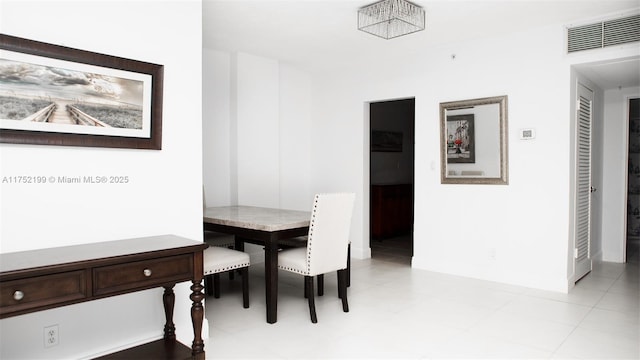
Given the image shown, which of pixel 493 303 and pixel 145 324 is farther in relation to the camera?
pixel 493 303

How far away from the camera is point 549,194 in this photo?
12.8 ft

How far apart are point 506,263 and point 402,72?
2.41 meters

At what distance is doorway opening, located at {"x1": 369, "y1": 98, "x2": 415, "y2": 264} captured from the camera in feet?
21.1

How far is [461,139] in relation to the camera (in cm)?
443

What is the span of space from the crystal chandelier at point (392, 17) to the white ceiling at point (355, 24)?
80 mm

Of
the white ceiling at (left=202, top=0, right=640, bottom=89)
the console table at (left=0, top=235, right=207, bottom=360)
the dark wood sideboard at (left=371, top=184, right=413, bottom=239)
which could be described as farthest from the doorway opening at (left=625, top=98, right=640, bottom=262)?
the console table at (left=0, top=235, right=207, bottom=360)

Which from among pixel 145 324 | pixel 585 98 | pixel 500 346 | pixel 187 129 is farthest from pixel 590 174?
pixel 145 324

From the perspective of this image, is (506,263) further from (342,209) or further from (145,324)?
(145,324)

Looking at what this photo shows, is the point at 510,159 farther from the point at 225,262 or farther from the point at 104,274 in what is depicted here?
the point at 104,274

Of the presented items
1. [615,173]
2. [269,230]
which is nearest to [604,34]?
[615,173]

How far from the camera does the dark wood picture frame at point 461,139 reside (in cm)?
437

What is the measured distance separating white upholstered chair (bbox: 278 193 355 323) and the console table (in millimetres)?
1033

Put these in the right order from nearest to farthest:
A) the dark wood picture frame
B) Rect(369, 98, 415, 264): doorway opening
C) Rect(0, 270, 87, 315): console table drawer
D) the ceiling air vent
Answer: Rect(0, 270, 87, 315): console table drawer < the ceiling air vent < the dark wood picture frame < Rect(369, 98, 415, 264): doorway opening

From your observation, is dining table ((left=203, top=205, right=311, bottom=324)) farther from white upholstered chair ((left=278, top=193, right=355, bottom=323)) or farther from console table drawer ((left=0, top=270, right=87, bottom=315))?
console table drawer ((left=0, top=270, right=87, bottom=315))
